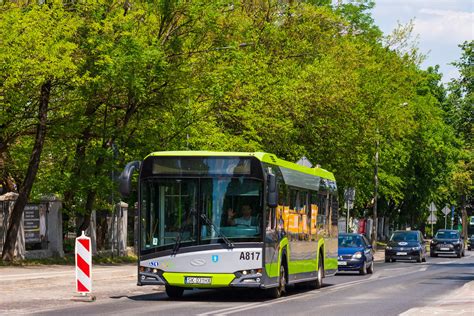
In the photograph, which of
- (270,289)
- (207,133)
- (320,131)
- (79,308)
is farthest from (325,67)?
(79,308)

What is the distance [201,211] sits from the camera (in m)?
20.9

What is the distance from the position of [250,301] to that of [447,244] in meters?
45.9

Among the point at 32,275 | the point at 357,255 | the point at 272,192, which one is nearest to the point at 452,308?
the point at 272,192

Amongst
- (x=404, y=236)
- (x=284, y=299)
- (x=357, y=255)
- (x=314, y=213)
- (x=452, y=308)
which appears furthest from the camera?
(x=404, y=236)

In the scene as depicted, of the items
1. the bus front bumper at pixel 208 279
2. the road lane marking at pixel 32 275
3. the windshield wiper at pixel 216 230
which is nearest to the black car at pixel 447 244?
the road lane marking at pixel 32 275

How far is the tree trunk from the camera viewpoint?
33.8 m

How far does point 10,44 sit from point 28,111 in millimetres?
4032

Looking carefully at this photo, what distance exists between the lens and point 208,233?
20844 mm

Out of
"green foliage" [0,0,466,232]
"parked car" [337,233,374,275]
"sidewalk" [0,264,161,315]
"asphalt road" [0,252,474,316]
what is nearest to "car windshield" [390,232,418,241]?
"green foliage" [0,0,466,232]

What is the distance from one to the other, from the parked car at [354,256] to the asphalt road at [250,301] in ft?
22.1

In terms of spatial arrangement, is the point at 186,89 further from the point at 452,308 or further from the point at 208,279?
the point at 452,308

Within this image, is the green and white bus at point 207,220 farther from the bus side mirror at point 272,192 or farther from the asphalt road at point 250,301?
the asphalt road at point 250,301

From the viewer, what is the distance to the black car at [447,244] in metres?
65.7

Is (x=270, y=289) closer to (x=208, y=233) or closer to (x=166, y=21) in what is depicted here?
(x=208, y=233)
